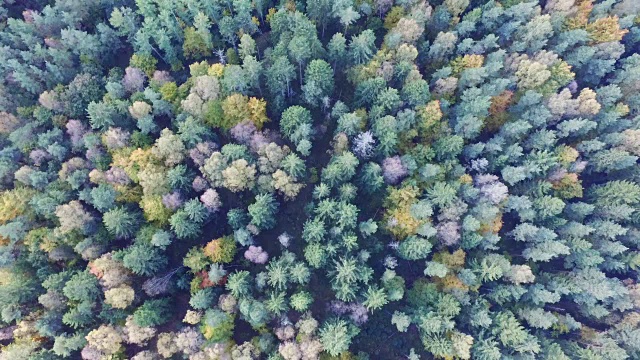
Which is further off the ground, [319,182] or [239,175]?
[239,175]

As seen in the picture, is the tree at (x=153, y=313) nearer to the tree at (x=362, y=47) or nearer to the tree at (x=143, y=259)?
the tree at (x=143, y=259)

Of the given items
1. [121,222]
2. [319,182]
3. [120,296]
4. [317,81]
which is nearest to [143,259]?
[120,296]

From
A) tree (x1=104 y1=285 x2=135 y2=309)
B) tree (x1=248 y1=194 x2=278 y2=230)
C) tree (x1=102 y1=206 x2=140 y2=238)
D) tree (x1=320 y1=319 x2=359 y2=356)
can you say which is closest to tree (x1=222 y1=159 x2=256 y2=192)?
tree (x1=248 y1=194 x2=278 y2=230)

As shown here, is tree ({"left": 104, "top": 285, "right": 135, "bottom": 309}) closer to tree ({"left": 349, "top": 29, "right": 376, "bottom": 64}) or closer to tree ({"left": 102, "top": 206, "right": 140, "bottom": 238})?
tree ({"left": 102, "top": 206, "right": 140, "bottom": 238})

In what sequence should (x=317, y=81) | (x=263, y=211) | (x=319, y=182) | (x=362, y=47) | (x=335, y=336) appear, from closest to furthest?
(x=335, y=336) → (x=263, y=211) → (x=317, y=81) → (x=362, y=47) → (x=319, y=182)

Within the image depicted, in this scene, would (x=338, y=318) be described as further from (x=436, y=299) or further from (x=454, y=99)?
(x=454, y=99)

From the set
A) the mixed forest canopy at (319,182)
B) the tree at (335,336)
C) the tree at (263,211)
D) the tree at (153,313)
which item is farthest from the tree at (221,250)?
the tree at (335,336)

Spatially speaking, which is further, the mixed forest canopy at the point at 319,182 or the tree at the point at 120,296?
the mixed forest canopy at the point at 319,182

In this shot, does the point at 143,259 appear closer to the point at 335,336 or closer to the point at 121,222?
the point at 121,222
